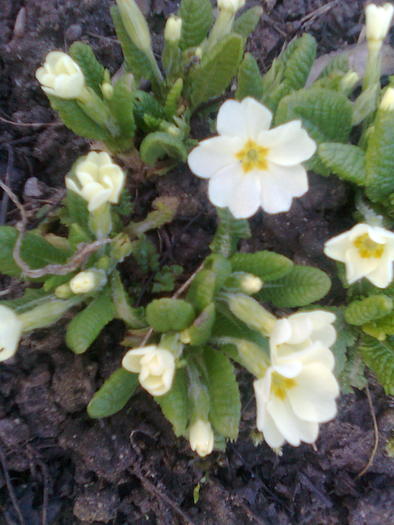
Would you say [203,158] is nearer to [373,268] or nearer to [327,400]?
[373,268]

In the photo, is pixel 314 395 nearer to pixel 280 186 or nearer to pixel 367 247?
pixel 367 247

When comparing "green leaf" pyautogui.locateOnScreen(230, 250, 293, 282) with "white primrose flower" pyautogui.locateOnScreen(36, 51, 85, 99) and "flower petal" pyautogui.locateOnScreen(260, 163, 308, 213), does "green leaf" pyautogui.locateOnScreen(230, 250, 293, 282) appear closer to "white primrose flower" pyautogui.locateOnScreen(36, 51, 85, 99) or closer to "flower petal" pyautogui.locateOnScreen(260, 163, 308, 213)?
"flower petal" pyautogui.locateOnScreen(260, 163, 308, 213)

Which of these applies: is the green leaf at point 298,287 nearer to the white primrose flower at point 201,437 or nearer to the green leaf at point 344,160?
the green leaf at point 344,160

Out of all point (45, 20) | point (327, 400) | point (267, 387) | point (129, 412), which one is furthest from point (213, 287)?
point (45, 20)

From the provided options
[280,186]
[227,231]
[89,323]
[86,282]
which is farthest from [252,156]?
[89,323]

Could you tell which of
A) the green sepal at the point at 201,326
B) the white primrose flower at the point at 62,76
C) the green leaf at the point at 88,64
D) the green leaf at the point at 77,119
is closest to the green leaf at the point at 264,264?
the green sepal at the point at 201,326
